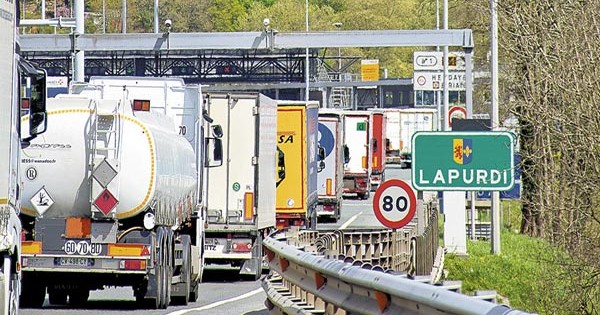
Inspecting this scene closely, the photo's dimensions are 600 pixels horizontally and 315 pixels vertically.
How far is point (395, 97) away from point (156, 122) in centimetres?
13022

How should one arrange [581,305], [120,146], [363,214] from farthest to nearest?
[363,214] → [581,305] → [120,146]

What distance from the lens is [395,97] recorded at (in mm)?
149750

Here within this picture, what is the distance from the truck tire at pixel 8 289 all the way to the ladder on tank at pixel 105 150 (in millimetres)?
4946

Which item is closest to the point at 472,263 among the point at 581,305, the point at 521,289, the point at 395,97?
the point at 521,289

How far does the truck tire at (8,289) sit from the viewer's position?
41.4ft

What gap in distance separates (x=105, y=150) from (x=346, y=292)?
28.8 feet

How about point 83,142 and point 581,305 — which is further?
point 581,305

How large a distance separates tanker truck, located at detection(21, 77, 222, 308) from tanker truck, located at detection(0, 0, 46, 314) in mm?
3880

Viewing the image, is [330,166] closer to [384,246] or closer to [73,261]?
[384,246]

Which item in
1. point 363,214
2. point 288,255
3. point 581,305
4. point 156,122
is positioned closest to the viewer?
point 288,255

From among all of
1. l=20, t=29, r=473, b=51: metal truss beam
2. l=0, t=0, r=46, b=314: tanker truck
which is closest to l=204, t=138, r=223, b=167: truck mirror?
l=0, t=0, r=46, b=314: tanker truck

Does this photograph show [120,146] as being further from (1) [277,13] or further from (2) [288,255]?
(1) [277,13]

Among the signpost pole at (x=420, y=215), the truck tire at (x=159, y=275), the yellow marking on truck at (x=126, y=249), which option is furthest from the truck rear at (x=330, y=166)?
the yellow marking on truck at (x=126, y=249)

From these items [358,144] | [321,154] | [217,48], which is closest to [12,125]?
[321,154]
